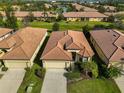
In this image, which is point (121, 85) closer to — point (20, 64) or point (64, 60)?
point (64, 60)

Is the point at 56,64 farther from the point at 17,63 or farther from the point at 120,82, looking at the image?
the point at 120,82

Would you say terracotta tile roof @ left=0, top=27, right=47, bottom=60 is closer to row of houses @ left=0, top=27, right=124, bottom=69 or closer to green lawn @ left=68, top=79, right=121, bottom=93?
row of houses @ left=0, top=27, right=124, bottom=69

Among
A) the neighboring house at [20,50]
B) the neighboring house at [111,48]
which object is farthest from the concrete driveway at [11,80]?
the neighboring house at [111,48]

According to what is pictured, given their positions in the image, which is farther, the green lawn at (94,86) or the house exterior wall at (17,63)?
the house exterior wall at (17,63)

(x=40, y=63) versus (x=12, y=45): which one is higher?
(x=12, y=45)

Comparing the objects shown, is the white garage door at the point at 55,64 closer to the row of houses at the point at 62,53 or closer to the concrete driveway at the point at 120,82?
the row of houses at the point at 62,53

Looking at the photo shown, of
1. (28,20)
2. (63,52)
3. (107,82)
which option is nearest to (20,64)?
(63,52)

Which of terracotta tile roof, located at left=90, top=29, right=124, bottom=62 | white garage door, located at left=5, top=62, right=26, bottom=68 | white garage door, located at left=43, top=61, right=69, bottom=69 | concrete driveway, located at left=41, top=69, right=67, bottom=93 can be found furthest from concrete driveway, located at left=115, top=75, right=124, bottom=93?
white garage door, located at left=5, top=62, right=26, bottom=68
